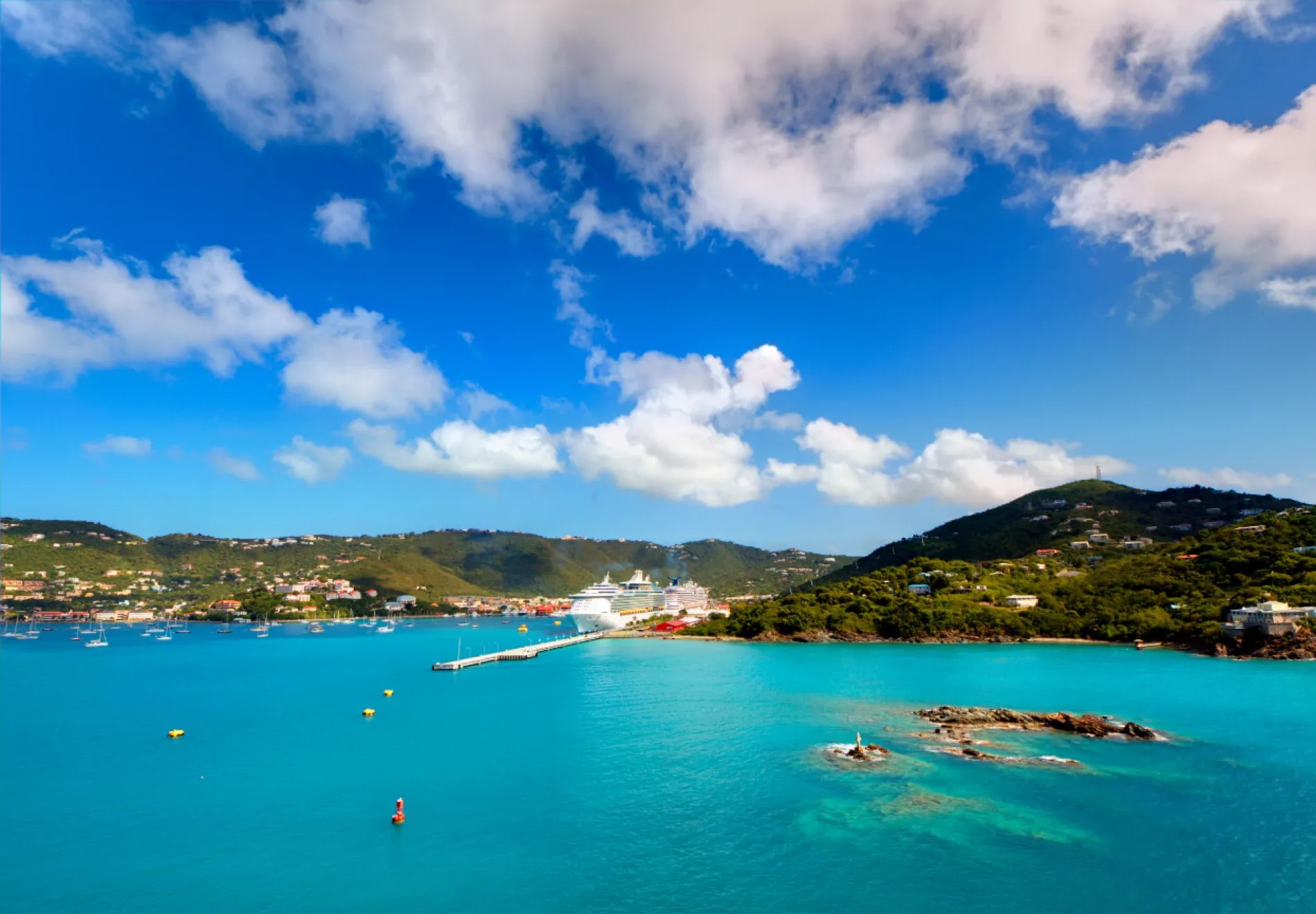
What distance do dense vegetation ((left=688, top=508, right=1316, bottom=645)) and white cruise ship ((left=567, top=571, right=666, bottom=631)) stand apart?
20.8 metres

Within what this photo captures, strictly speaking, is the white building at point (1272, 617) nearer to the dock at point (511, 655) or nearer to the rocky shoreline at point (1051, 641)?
the rocky shoreline at point (1051, 641)

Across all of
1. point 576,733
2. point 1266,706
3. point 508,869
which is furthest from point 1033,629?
point 508,869

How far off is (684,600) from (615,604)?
20.2 m

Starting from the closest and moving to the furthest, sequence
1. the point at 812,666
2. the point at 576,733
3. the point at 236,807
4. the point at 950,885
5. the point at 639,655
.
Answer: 1. the point at 950,885
2. the point at 236,807
3. the point at 576,733
4. the point at 812,666
5. the point at 639,655

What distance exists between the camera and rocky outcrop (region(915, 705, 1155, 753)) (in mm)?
29484

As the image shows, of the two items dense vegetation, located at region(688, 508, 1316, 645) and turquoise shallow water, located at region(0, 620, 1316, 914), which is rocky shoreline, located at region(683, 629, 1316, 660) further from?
turquoise shallow water, located at region(0, 620, 1316, 914)

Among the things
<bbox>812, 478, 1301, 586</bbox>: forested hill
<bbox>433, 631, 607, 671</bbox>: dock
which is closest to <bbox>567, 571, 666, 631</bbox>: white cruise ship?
<bbox>433, 631, 607, 671</bbox>: dock

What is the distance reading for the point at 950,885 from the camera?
15.8 meters

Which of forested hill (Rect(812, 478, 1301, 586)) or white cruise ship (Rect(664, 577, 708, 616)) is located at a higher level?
forested hill (Rect(812, 478, 1301, 586))

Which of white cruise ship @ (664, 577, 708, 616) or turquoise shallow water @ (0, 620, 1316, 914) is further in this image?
white cruise ship @ (664, 577, 708, 616)

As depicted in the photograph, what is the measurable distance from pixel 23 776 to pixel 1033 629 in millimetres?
82527

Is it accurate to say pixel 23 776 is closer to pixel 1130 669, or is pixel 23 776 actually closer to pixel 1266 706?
pixel 1266 706

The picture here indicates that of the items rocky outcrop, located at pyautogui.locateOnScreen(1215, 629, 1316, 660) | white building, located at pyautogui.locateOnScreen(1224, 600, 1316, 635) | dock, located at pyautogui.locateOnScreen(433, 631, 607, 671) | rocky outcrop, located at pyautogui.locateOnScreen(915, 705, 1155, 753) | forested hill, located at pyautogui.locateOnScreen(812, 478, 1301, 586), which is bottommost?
dock, located at pyautogui.locateOnScreen(433, 631, 607, 671)

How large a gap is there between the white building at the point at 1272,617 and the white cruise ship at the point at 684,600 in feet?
255
